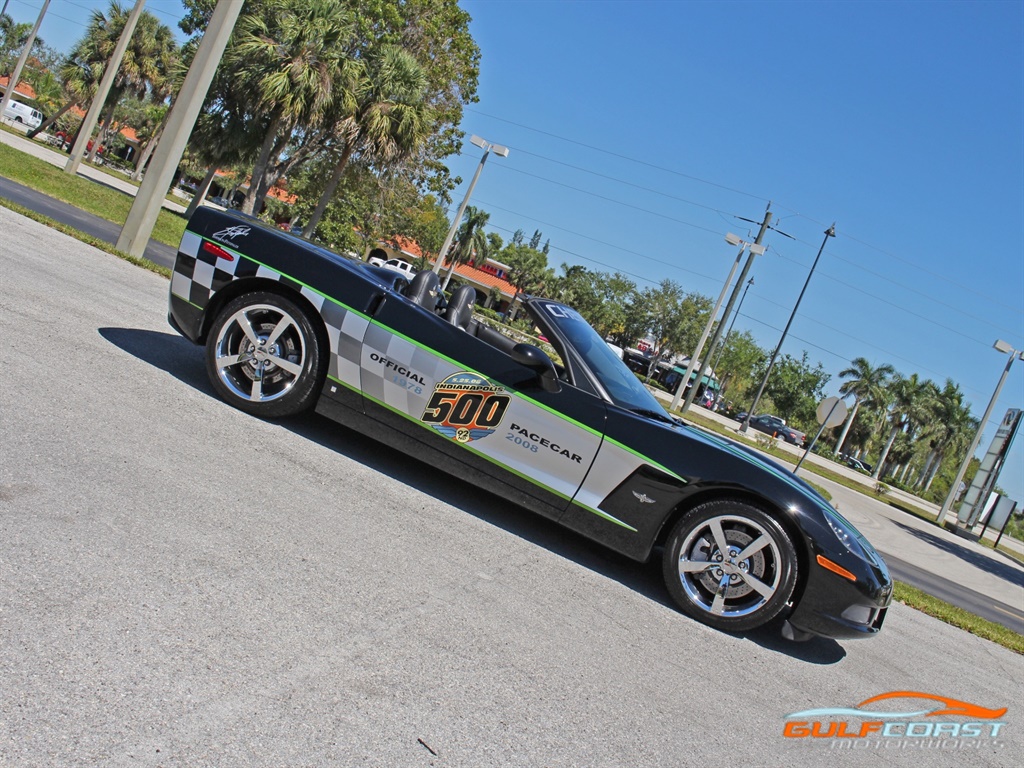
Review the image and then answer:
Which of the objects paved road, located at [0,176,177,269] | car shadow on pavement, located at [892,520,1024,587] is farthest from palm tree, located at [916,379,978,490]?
paved road, located at [0,176,177,269]

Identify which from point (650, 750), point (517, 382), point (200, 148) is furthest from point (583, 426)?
point (200, 148)

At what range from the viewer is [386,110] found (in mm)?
25859

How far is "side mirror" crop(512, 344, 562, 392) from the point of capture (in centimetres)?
468

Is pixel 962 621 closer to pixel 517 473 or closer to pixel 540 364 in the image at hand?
pixel 517 473

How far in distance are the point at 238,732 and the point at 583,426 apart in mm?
2781

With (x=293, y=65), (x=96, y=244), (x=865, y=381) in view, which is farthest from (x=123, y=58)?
(x=865, y=381)

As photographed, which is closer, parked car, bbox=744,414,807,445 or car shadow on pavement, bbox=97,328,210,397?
car shadow on pavement, bbox=97,328,210,397

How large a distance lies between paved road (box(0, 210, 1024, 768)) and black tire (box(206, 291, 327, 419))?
16cm

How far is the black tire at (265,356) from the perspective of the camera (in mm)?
5090

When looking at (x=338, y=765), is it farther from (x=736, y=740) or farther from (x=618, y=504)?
(x=618, y=504)
